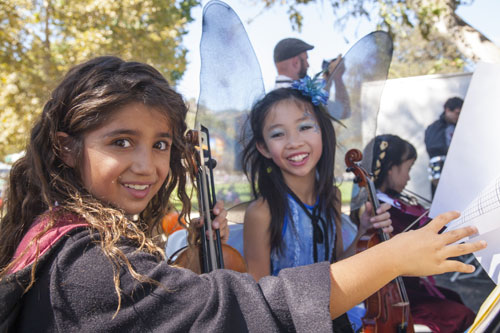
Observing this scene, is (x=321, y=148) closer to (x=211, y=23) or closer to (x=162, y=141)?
(x=211, y=23)

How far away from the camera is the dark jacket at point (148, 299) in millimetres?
878

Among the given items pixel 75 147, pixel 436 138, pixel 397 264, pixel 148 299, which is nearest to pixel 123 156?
pixel 75 147

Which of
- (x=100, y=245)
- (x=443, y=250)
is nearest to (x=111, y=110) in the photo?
→ (x=100, y=245)

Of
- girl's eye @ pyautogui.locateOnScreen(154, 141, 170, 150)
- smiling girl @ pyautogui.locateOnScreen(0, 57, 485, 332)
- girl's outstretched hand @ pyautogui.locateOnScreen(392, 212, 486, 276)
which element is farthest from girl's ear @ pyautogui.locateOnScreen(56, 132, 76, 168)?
girl's outstretched hand @ pyautogui.locateOnScreen(392, 212, 486, 276)

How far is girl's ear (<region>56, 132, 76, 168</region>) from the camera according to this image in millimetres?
1247

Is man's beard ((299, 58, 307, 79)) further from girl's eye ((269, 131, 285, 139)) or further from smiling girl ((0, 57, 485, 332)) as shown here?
smiling girl ((0, 57, 485, 332))

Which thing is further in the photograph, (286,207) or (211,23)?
(286,207)

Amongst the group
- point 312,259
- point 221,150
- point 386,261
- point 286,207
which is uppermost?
point 221,150

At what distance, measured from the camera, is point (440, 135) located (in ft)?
13.3

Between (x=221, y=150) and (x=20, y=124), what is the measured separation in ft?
15.9

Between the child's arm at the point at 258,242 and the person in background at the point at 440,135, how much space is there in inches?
107

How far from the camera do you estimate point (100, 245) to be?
97cm

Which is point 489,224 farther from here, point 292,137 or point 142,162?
point 292,137

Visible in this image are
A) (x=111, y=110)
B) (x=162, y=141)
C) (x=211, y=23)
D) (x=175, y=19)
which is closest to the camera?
(x=111, y=110)
